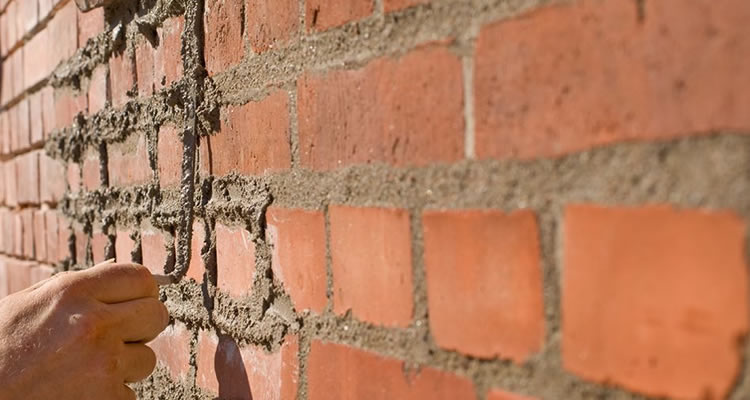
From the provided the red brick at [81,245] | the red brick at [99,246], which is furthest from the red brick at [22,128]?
the red brick at [99,246]

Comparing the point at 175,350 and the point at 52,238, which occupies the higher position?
the point at 52,238

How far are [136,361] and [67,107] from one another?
80 centimetres

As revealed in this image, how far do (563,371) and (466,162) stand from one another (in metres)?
0.19

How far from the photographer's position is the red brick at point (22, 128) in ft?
6.68

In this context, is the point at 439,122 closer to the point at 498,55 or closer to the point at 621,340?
the point at 498,55

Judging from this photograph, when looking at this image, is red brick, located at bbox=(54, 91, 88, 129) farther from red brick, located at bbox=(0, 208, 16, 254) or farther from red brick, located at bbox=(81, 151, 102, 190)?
red brick, located at bbox=(0, 208, 16, 254)

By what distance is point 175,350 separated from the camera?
121 cm

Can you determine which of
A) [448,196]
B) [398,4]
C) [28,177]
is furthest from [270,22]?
[28,177]

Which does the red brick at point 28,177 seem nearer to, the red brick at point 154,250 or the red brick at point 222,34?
the red brick at point 154,250

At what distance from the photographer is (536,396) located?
23.6 inches

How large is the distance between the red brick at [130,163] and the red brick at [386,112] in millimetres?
527

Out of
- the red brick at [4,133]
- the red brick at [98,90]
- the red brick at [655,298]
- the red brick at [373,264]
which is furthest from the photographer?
the red brick at [4,133]

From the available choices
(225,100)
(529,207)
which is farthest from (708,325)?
(225,100)

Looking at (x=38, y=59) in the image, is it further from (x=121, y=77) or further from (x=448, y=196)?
(x=448, y=196)
